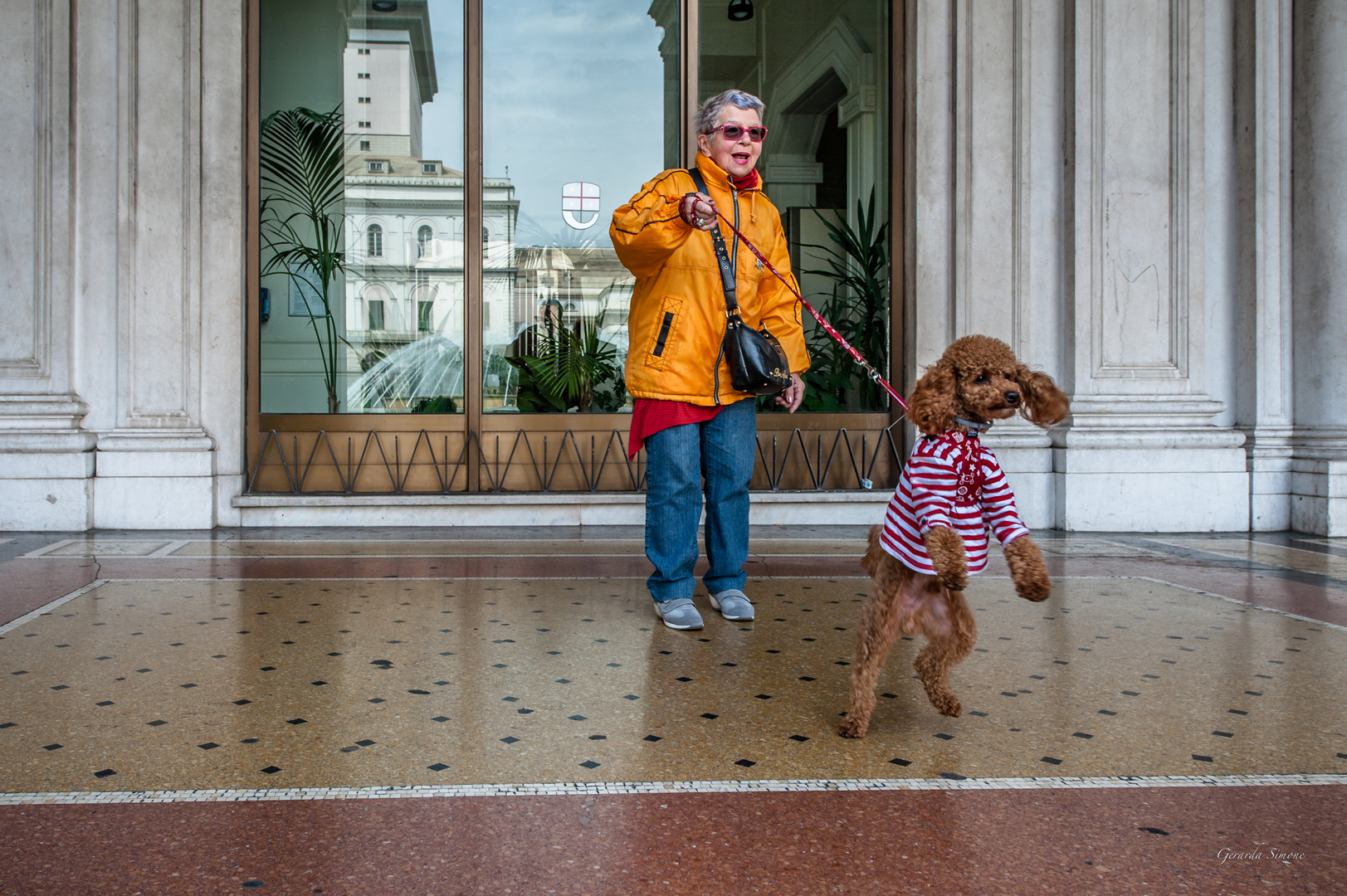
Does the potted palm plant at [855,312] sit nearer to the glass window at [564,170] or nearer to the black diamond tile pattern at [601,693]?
the glass window at [564,170]

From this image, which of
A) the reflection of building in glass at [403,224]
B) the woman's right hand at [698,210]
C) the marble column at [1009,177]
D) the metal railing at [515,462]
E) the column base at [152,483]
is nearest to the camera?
the woman's right hand at [698,210]

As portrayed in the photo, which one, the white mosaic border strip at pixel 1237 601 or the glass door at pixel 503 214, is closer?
the white mosaic border strip at pixel 1237 601

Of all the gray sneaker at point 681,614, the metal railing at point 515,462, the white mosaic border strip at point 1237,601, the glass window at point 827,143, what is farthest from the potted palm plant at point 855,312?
the gray sneaker at point 681,614

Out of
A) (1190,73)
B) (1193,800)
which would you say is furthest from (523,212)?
(1193,800)

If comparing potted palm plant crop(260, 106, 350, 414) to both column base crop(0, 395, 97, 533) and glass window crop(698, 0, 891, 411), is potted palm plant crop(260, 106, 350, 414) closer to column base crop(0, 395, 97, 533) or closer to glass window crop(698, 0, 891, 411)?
Answer: column base crop(0, 395, 97, 533)

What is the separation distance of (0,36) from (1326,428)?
8611 millimetres

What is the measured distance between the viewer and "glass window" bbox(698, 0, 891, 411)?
734 centimetres

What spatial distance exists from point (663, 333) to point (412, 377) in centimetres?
396

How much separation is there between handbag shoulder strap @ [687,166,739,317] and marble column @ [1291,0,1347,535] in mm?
4731

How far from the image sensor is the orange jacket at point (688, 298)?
3631 mm

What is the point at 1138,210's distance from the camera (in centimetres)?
670

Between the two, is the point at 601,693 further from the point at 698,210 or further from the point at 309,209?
the point at 309,209

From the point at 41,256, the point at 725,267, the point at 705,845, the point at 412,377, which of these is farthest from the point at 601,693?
the point at 41,256

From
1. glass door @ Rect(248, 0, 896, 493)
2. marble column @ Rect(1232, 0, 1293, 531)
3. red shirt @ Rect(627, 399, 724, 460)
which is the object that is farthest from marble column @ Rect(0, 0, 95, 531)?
marble column @ Rect(1232, 0, 1293, 531)
